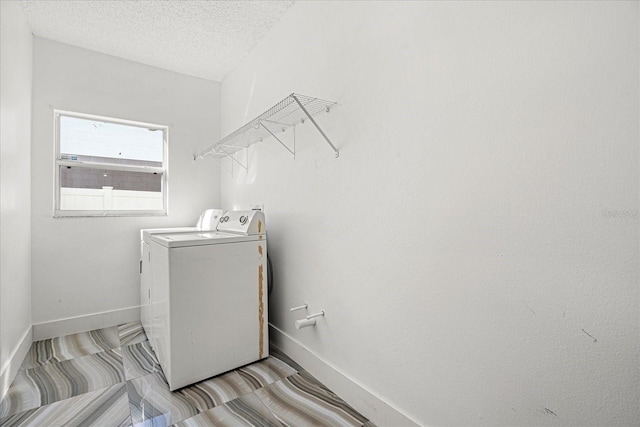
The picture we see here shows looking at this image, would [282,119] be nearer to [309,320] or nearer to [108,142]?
[309,320]

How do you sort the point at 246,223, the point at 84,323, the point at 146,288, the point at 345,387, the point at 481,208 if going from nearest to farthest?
1. the point at 481,208
2. the point at 345,387
3. the point at 246,223
4. the point at 146,288
5. the point at 84,323

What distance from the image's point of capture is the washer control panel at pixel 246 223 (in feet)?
6.96

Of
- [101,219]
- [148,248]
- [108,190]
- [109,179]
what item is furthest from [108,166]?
[148,248]

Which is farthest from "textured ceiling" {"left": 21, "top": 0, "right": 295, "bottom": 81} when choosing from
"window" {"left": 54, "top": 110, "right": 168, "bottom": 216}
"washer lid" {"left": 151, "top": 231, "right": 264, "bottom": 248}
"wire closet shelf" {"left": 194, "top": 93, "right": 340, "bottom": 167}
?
"washer lid" {"left": 151, "top": 231, "right": 264, "bottom": 248}

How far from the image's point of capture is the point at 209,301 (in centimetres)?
190

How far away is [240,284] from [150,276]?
78 centimetres

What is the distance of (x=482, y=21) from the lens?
1103 millimetres

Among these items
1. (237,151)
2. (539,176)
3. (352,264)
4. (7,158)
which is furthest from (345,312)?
(7,158)

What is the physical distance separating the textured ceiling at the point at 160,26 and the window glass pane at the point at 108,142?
651mm

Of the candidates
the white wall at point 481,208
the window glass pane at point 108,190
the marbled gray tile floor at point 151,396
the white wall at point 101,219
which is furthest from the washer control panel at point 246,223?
the window glass pane at point 108,190

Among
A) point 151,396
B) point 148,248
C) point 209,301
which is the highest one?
point 148,248

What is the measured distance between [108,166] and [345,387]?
2775mm

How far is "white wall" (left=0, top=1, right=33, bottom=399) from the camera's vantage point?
1.78 metres

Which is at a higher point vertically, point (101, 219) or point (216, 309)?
point (101, 219)
